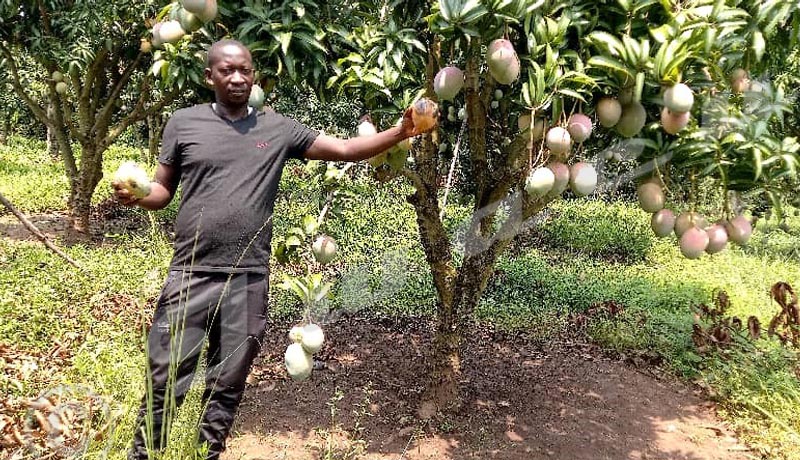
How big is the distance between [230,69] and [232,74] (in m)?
0.01

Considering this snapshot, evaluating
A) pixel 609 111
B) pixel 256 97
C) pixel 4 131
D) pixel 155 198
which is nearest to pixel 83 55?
pixel 256 97

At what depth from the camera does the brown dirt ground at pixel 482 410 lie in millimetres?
2611

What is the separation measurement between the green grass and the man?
0.39 feet

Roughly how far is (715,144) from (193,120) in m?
1.48

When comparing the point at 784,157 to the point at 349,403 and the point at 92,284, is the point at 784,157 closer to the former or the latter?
the point at 349,403

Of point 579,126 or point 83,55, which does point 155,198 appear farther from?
point 83,55

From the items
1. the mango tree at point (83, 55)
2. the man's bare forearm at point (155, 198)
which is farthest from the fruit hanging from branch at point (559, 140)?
the mango tree at point (83, 55)

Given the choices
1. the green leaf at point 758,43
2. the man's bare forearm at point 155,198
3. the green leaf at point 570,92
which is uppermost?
the green leaf at point 758,43

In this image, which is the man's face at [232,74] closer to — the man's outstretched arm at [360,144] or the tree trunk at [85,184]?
the man's outstretched arm at [360,144]

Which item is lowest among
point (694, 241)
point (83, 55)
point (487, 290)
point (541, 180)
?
point (487, 290)

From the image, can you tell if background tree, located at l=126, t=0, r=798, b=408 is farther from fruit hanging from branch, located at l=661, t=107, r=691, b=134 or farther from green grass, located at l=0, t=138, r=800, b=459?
green grass, located at l=0, t=138, r=800, b=459

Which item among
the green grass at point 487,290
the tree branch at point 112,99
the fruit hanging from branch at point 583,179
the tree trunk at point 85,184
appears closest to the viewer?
the fruit hanging from branch at point 583,179

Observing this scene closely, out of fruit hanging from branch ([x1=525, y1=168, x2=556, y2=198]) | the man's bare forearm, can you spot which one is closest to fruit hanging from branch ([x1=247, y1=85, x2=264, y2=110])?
the man's bare forearm

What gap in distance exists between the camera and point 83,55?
15.2 feet
